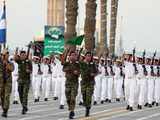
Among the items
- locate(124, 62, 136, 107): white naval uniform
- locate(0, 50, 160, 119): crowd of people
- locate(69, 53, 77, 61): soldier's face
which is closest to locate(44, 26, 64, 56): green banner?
locate(0, 50, 160, 119): crowd of people

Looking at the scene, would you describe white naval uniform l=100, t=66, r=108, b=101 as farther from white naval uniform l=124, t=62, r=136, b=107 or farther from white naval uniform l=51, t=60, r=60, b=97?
white naval uniform l=124, t=62, r=136, b=107

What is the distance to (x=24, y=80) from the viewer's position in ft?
70.8

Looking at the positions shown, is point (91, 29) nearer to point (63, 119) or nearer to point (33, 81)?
point (33, 81)

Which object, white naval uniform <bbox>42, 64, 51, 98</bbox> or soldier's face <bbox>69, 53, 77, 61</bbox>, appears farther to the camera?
white naval uniform <bbox>42, 64, 51, 98</bbox>

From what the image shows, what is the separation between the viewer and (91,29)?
124 ft

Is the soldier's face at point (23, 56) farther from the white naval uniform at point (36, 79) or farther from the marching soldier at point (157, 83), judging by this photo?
the white naval uniform at point (36, 79)

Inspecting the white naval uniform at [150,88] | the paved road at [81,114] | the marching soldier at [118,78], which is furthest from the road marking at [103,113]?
the marching soldier at [118,78]

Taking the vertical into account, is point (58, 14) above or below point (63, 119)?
above

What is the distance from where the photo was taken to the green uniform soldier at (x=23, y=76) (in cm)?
2141

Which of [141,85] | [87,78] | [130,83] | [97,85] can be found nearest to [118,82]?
[97,85]

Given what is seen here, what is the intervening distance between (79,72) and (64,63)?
0.50 meters

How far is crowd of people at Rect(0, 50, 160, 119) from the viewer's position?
20.7 meters

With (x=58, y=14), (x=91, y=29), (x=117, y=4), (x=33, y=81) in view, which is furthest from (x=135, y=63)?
(x=117, y=4)

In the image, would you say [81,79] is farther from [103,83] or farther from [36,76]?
[36,76]
